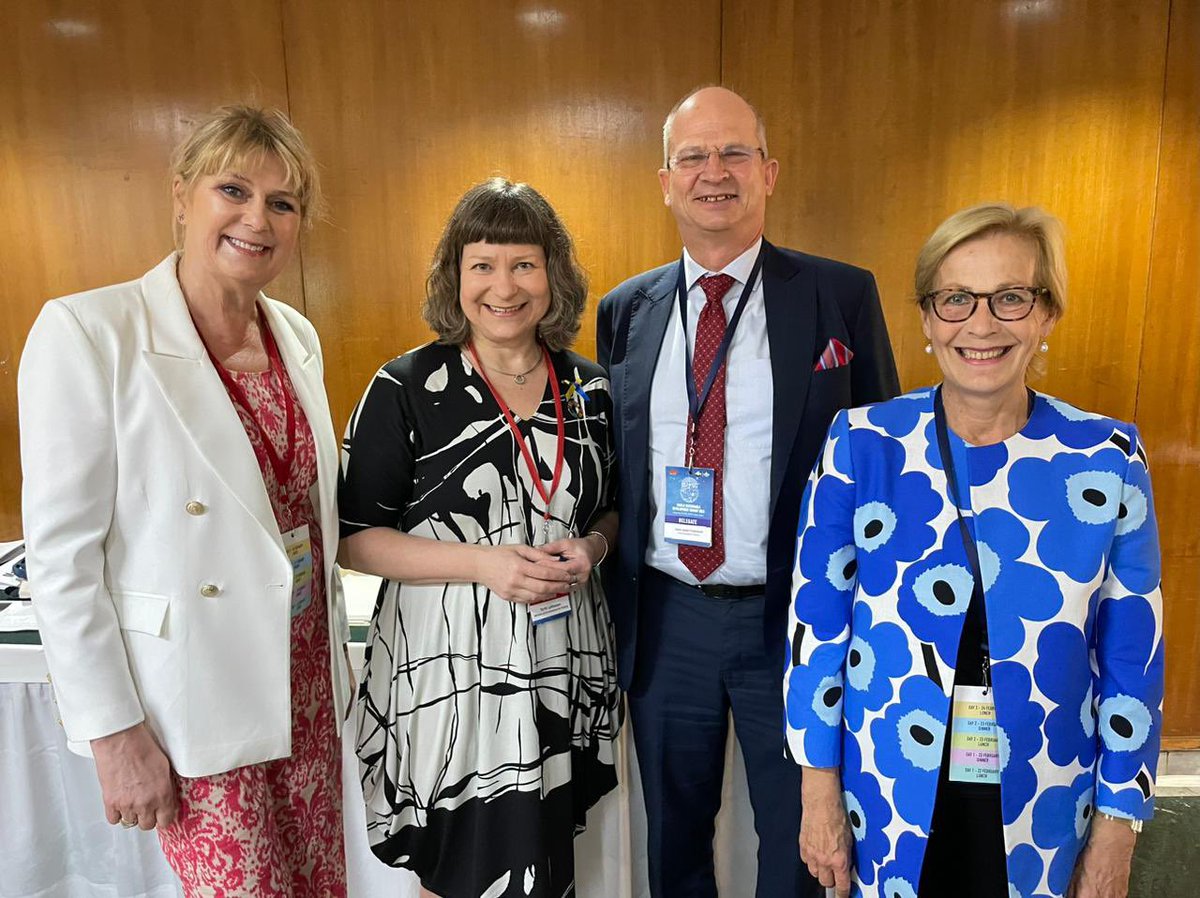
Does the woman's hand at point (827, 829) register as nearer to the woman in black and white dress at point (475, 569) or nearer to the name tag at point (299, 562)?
the woman in black and white dress at point (475, 569)

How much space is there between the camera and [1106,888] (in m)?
1.36

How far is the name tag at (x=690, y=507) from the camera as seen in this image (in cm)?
169

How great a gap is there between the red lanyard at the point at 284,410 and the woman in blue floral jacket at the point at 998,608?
3.20 ft

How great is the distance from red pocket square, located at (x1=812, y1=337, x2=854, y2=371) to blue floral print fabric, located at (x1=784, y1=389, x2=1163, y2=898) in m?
0.32

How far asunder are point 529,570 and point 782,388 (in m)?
0.64

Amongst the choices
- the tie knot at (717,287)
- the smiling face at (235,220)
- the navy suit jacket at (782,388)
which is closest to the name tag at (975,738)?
the navy suit jacket at (782,388)

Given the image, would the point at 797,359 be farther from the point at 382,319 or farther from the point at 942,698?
the point at 382,319

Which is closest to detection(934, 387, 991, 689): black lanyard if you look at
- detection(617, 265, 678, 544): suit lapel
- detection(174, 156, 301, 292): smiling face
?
detection(617, 265, 678, 544): suit lapel

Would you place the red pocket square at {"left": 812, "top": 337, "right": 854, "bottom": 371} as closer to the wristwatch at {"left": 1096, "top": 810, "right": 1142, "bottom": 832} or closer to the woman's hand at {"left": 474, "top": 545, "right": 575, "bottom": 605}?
the woman's hand at {"left": 474, "top": 545, "right": 575, "bottom": 605}

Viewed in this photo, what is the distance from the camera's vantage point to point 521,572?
1.52 m

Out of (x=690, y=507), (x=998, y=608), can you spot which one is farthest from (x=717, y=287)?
(x=998, y=608)

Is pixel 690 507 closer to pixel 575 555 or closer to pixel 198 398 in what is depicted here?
pixel 575 555

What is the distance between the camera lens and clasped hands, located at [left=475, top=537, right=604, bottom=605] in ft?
4.98

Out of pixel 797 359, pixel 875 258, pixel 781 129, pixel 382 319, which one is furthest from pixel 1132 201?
pixel 382 319
